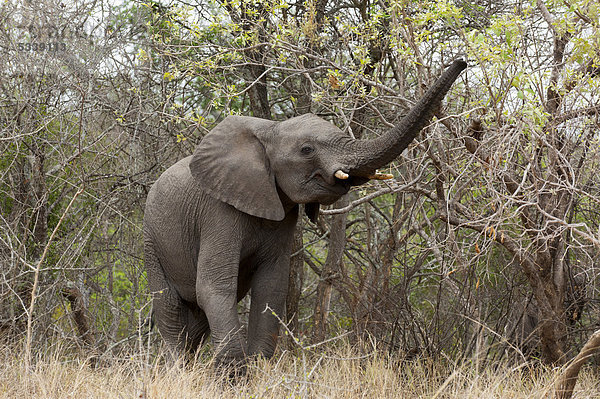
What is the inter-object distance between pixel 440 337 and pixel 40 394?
123 inches

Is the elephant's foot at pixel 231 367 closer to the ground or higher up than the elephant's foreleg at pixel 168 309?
closer to the ground

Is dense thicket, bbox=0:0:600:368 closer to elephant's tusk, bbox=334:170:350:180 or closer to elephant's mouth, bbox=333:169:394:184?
elephant's mouth, bbox=333:169:394:184

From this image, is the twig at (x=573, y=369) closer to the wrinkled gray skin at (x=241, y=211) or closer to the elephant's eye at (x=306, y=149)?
the wrinkled gray skin at (x=241, y=211)

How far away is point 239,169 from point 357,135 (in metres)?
2.91

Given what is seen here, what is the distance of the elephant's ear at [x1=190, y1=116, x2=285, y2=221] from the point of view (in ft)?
18.5

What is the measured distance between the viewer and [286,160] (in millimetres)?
5555

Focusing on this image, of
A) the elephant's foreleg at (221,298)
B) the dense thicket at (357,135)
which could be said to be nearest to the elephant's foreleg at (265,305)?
the elephant's foreleg at (221,298)

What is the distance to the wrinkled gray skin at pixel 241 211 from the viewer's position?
5402mm

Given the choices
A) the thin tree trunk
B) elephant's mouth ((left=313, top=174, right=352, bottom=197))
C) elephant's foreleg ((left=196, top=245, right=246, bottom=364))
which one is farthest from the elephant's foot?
the thin tree trunk

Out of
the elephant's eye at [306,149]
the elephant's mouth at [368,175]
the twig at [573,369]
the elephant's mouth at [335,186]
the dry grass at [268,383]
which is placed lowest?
the dry grass at [268,383]

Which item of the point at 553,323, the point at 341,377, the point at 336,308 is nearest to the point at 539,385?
the point at 553,323

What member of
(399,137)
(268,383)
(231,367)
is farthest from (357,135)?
(268,383)

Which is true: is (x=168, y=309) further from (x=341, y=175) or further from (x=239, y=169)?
(x=341, y=175)

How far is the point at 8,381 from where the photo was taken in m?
5.50
